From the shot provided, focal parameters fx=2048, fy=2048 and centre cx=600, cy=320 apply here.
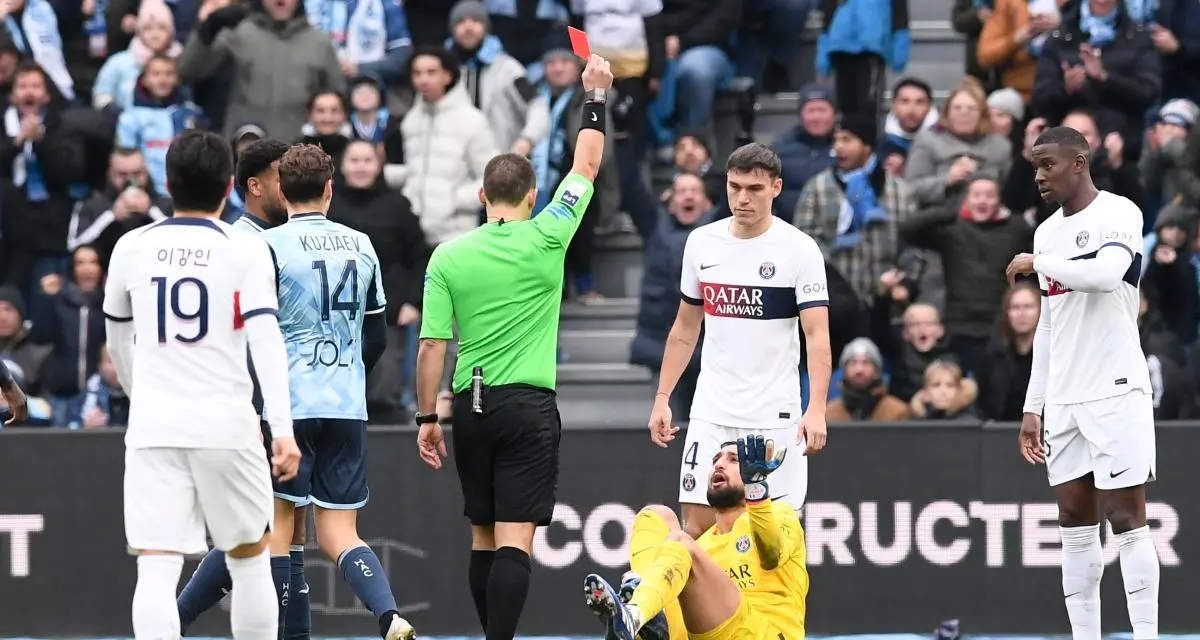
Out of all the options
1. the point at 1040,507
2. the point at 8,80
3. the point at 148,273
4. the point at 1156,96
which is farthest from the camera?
the point at 8,80

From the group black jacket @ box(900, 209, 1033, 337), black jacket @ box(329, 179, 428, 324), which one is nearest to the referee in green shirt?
black jacket @ box(329, 179, 428, 324)

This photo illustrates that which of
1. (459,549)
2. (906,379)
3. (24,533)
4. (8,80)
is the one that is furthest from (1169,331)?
(8,80)

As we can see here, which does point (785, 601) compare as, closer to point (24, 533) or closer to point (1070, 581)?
point (1070, 581)

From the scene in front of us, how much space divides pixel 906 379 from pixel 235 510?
629cm

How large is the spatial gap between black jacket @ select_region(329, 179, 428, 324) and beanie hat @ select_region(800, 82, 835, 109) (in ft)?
9.27

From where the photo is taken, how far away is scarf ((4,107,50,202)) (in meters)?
14.6

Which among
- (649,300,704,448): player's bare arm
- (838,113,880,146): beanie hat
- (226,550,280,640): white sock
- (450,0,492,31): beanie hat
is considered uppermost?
(450,0,492,31): beanie hat

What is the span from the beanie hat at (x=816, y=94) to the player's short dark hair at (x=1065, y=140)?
4986 millimetres

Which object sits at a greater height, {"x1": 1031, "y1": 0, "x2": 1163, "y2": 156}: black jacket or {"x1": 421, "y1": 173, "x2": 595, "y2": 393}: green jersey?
{"x1": 1031, "y1": 0, "x2": 1163, "y2": 156}: black jacket

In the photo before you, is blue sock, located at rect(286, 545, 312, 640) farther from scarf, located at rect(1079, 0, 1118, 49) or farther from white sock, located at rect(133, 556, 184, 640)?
scarf, located at rect(1079, 0, 1118, 49)

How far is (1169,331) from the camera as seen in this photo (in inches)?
519

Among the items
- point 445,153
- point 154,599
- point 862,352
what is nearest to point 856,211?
point 862,352

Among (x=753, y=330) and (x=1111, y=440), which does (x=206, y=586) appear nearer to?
(x=753, y=330)

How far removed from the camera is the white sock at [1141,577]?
9.12 meters
